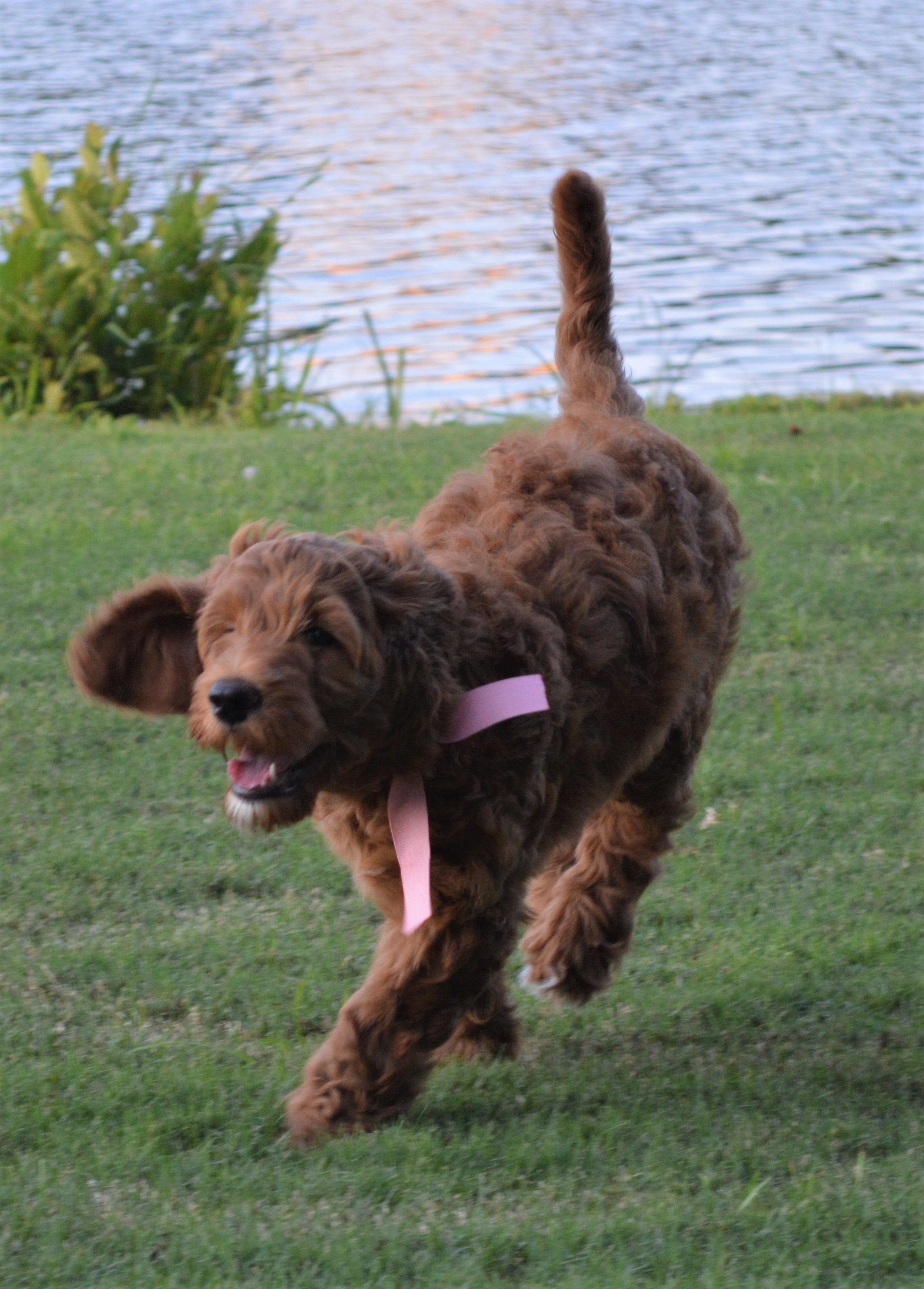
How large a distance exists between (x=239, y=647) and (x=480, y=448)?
574cm

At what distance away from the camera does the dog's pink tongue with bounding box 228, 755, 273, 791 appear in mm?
2955

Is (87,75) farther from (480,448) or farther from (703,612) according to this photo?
(703,612)

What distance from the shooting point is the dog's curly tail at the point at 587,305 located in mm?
4453

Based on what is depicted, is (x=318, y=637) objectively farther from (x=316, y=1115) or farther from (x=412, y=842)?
(x=316, y=1115)

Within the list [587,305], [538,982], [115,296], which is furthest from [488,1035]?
[115,296]

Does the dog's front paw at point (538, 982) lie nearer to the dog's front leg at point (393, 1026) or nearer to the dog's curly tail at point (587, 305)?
the dog's front leg at point (393, 1026)

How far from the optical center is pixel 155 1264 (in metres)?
2.85

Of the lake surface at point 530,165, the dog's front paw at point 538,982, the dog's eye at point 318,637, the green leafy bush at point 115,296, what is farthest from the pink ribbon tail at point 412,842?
the lake surface at point 530,165

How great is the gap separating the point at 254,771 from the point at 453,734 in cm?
46

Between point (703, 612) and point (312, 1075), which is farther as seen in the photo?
point (703, 612)

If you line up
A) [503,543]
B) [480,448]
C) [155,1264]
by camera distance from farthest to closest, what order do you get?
[480,448] → [503,543] → [155,1264]

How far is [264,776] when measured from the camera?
2.97m

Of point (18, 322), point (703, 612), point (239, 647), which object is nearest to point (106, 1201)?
point (239, 647)

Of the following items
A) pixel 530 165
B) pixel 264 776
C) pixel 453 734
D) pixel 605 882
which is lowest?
pixel 530 165
